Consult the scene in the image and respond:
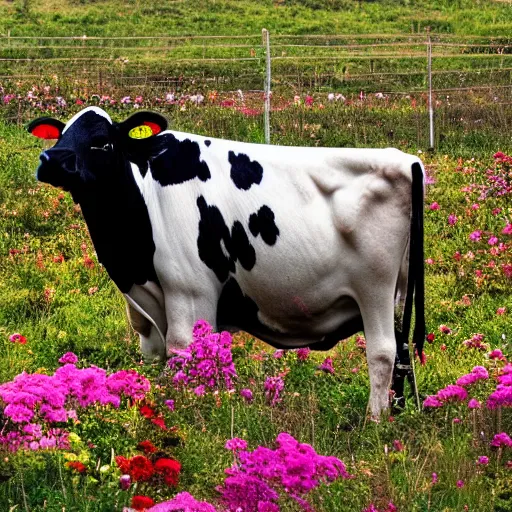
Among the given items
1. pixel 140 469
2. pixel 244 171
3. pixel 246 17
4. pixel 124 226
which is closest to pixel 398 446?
pixel 140 469

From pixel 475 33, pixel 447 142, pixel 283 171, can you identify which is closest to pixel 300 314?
pixel 283 171

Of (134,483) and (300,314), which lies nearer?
(134,483)

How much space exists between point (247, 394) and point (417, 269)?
4.27ft

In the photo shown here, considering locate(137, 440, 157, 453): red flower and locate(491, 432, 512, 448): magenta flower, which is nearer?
locate(137, 440, 157, 453): red flower

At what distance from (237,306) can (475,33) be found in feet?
93.7

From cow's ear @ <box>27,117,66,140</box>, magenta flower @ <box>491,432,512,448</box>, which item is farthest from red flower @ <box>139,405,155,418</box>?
cow's ear @ <box>27,117,66,140</box>

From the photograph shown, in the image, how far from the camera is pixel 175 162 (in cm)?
654

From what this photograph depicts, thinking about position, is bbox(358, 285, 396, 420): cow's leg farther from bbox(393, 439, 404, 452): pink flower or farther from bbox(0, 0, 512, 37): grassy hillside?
bbox(0, 0, 512, 37): grassy hillside

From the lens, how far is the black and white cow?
627cm

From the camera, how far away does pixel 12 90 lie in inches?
751

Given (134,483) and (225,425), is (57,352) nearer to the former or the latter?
(225,425)

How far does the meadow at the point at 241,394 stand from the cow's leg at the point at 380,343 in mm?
170

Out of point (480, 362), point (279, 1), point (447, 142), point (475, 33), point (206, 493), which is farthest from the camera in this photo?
point (279, 1)

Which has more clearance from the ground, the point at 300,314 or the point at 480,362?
the point at 300,314
